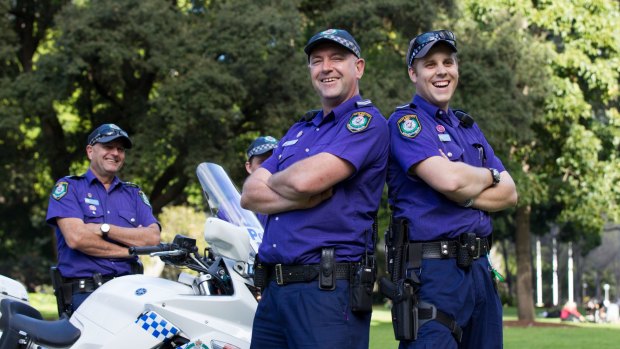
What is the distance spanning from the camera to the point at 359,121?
170 inches

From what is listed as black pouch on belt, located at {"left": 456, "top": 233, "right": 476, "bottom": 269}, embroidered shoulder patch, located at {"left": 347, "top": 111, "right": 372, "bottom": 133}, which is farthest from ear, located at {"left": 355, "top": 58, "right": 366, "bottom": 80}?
black pouch on belt, located at {"left": 456, "top": 233, "right": 476, "bottom": 269}

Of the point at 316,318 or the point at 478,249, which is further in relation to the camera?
the point at 478,249

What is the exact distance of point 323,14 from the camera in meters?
23.3

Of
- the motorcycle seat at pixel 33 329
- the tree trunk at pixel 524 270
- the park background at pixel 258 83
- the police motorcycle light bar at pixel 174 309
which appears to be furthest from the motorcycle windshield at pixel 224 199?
the tree trunk at pixel 524 270

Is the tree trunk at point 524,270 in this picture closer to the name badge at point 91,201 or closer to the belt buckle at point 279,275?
the name badge at point 91,201

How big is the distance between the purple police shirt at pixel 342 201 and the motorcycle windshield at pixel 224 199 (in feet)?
4.19

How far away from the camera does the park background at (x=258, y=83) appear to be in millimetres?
20547

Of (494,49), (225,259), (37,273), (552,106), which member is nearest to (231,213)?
(225,259)

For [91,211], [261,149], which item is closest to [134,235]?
[91,211]

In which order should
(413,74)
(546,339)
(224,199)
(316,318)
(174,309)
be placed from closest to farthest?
(316,318)
(413,74)
(174,309)
(224,199)
(546,339)

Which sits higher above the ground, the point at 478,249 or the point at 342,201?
the point at 342,201

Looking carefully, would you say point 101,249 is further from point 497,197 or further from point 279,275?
point 497,197

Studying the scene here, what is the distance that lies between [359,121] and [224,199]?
5.88 feet

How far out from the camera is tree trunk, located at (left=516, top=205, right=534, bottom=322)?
87.2 ft
